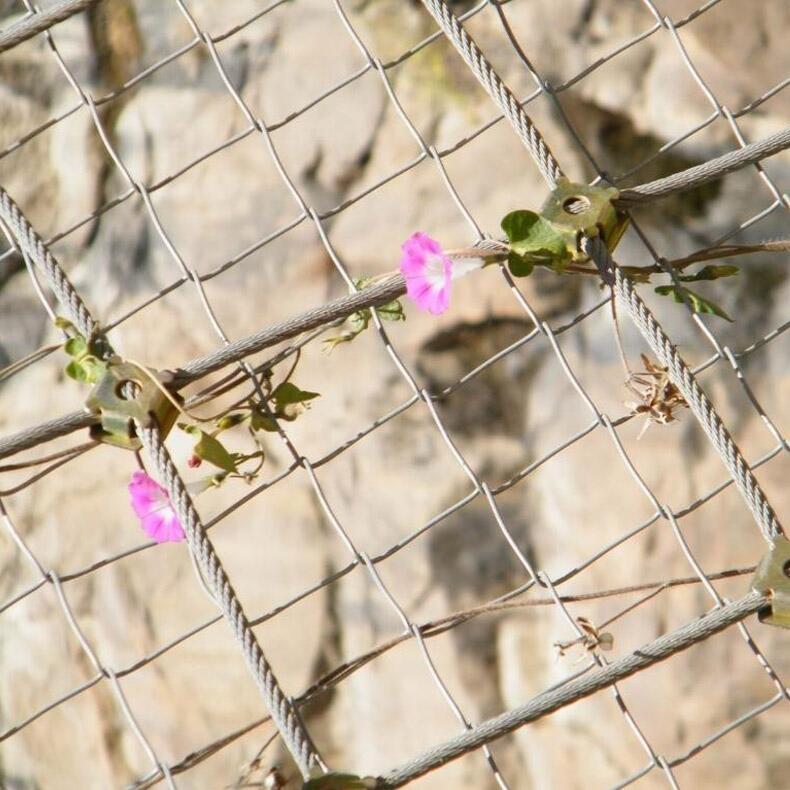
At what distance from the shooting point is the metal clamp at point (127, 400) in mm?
630

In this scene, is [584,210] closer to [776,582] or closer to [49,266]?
[776,582]

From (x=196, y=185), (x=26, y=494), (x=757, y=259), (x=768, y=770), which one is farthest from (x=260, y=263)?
(x=768, y=770)

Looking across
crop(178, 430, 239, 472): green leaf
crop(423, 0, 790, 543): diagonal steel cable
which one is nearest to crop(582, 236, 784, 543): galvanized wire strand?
crop(423, 0, 790, 543): diagonal steel cable

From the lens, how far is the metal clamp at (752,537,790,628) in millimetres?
606

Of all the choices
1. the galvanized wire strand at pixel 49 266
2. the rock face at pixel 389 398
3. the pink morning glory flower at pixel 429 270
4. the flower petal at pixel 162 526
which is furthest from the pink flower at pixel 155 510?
the rock face at pixel 389 398

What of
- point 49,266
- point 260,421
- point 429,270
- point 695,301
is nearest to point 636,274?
point 695,301

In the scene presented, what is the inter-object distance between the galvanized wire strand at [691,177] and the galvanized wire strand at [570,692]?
9.0 inches

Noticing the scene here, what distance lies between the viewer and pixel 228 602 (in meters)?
0.63

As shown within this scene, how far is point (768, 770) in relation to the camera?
154cm

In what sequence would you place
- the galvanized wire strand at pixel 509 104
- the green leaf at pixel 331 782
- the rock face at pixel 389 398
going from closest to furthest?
the green leaf at pixel 331 782, the galvanized wire strand at pixel 509 104, the rock face at pixel 389 398

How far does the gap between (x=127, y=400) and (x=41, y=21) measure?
0.32 metres

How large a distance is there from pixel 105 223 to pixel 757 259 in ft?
3.03

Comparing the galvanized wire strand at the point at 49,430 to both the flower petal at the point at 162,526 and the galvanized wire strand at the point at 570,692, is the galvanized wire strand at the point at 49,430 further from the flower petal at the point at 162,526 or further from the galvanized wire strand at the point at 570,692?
the galvanized wire strand at the point at 570,692

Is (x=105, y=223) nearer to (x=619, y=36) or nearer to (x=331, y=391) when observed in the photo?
(x=331, y=391)
